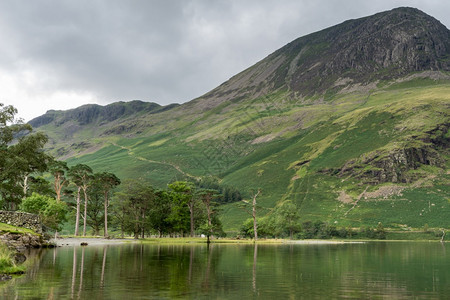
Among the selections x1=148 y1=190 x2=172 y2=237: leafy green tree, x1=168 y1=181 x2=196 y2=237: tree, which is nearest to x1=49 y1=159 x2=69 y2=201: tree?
x1=148 y1=190 x2=172 y2=237: leafy green tree

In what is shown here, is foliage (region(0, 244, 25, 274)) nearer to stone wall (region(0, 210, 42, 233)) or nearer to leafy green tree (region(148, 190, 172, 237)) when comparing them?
stone wall (region(0, 210, 42, 233))

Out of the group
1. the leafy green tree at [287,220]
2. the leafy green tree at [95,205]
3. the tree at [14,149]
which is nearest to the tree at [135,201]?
the leafy green tree at [95,205]

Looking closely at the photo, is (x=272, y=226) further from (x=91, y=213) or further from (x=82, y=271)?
(x=82, y=271)

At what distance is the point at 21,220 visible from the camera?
179ft

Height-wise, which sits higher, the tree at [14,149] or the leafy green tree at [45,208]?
the tree at [14,149]

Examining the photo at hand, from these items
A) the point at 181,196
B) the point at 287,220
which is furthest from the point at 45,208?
the point at 287,220

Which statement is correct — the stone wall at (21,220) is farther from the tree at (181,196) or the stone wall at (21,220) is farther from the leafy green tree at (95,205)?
the tree at (181,196)

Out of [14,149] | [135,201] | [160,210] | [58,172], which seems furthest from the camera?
[160,210]

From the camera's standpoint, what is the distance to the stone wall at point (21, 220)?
172 ft

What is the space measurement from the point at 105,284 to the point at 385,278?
2097 centimetres

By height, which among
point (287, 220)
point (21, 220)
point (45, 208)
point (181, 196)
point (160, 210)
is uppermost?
point (181, 196)

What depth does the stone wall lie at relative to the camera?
52375mm

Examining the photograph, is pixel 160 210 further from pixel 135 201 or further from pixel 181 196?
pixel 135 201

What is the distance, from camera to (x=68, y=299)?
59.8 ft
